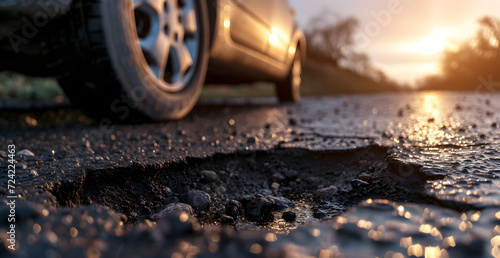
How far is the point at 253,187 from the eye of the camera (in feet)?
5.05

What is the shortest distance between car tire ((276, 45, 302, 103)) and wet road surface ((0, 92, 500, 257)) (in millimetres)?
3031

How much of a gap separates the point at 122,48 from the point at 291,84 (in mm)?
3884

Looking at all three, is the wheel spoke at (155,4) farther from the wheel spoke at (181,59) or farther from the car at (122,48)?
the wheel spoke at (181,59)

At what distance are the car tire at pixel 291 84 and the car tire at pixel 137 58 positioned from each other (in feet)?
9.77

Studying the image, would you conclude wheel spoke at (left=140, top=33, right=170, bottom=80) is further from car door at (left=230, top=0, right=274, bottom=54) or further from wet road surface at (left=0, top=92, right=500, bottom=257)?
car door at (left=230, top=0, right=274, bottom=54)

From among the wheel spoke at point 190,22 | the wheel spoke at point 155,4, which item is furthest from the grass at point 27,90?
the wheel spoke at point 155,4

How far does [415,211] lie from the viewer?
96 centimetres

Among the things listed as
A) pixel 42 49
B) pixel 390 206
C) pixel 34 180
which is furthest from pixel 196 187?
pixel 42 49

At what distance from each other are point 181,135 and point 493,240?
1714 mm

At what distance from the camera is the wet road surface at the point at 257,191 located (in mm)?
750

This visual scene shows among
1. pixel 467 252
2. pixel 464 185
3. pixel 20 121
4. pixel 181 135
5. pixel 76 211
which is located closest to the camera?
pixel 467 252

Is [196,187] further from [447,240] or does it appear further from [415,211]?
[447,240]

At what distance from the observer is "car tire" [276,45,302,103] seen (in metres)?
5.60

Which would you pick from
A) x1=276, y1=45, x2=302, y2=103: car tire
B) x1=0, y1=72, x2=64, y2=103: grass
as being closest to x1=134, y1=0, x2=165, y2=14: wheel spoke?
x1=276, y1=45, x2=302, y2=103: car tire
